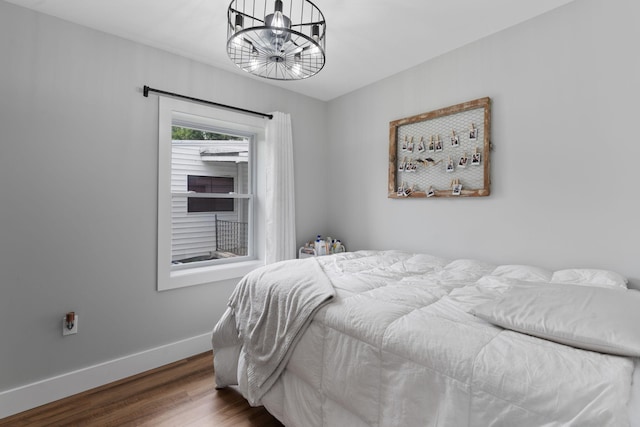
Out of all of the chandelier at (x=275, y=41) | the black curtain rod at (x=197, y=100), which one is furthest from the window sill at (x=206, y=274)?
the chandelier at (x=275, y=41)

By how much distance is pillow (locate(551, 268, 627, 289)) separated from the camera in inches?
59.1

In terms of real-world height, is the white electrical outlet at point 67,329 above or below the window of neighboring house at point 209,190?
below

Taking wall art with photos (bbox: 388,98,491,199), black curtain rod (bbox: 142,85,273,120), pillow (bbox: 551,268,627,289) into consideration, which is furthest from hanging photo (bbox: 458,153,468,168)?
black curtain rod (bbox: 142,85,273,120)

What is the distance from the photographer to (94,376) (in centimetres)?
211

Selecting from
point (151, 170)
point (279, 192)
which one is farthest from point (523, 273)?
point (151, 170)

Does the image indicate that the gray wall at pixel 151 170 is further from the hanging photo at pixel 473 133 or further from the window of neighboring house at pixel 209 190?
the window of neighboring house at pixel 209 190

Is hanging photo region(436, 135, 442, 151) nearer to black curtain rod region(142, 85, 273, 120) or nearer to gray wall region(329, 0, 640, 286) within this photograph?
gray wall region(329, 0, 640, 286)

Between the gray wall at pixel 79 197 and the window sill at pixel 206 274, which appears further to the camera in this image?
the window sill at pixel 206 274

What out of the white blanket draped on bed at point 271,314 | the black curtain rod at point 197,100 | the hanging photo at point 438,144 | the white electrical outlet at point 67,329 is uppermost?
the black curtain rod at point 197,100

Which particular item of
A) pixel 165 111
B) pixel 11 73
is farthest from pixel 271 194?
pixel 11 73

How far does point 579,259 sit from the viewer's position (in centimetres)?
183

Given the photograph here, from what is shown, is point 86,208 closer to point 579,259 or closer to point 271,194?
point 271,194

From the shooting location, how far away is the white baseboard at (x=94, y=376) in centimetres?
186

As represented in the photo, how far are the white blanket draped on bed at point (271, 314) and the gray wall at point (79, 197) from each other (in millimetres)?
955
